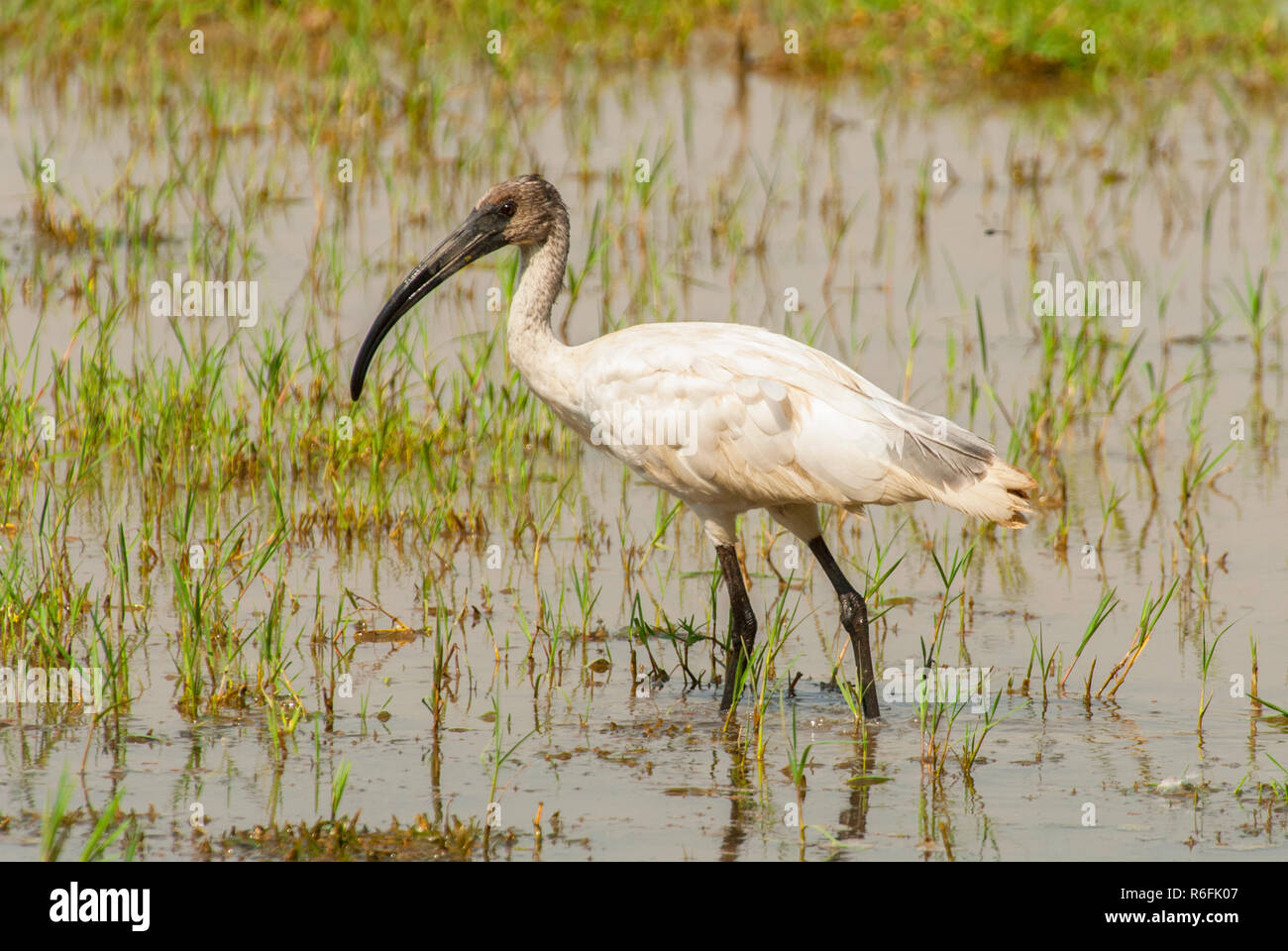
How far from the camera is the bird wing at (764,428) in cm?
541

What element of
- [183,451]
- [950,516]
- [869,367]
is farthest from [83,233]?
[950,516]

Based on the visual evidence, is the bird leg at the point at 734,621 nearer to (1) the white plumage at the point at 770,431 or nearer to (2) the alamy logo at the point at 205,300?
(1) the white plumage at the point at 770,431

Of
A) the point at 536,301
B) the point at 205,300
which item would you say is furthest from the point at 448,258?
the point at 205,300

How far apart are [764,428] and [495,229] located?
1208 millimetres

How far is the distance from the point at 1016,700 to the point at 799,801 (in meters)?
1.13

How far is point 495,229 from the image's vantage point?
616cm

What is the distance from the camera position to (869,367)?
866 cm

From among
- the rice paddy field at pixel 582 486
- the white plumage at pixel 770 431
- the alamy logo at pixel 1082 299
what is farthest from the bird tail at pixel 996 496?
the alamy logo at pixel 1082 299

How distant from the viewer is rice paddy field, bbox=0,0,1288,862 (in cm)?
488

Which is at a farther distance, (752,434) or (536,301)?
(536,301)

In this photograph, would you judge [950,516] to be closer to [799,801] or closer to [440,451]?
[440,451]
